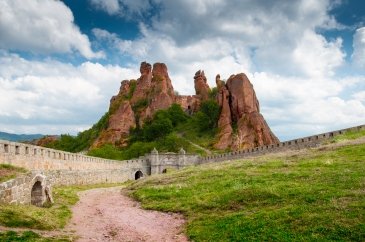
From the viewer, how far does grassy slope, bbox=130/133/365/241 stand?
13766mm

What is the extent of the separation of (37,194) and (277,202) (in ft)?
40.5

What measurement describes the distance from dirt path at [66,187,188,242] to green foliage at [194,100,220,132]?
283ft

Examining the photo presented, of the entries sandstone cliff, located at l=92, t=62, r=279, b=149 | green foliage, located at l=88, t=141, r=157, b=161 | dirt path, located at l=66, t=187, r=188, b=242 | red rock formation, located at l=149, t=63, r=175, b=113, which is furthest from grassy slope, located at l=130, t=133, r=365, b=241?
red rock formation, located at l=149, t=63, r=175, b=113

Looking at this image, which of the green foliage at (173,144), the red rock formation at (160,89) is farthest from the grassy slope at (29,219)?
the red rock formation at (160,89)

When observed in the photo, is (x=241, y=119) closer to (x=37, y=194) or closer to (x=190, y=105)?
(x=190, y=105)

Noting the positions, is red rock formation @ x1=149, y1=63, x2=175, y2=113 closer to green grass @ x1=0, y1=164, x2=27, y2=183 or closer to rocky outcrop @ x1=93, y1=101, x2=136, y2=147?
rocky outcrop @ x1=93, y1=101, x2=136, y2=147

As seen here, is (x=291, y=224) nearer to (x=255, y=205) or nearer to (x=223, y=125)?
(x=255, y=205)

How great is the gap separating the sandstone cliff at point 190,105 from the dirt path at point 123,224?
245ft

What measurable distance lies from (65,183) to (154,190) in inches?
384

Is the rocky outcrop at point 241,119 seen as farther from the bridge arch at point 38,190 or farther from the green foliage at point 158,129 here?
the bridge arch at point 38,190

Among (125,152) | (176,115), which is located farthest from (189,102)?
(125,152)

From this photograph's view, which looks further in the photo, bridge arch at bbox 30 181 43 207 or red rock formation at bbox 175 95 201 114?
red rock formation at bbox 175 95 201 114

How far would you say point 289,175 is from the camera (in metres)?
23.4

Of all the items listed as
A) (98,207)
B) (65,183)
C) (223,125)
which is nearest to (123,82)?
(223,125)
